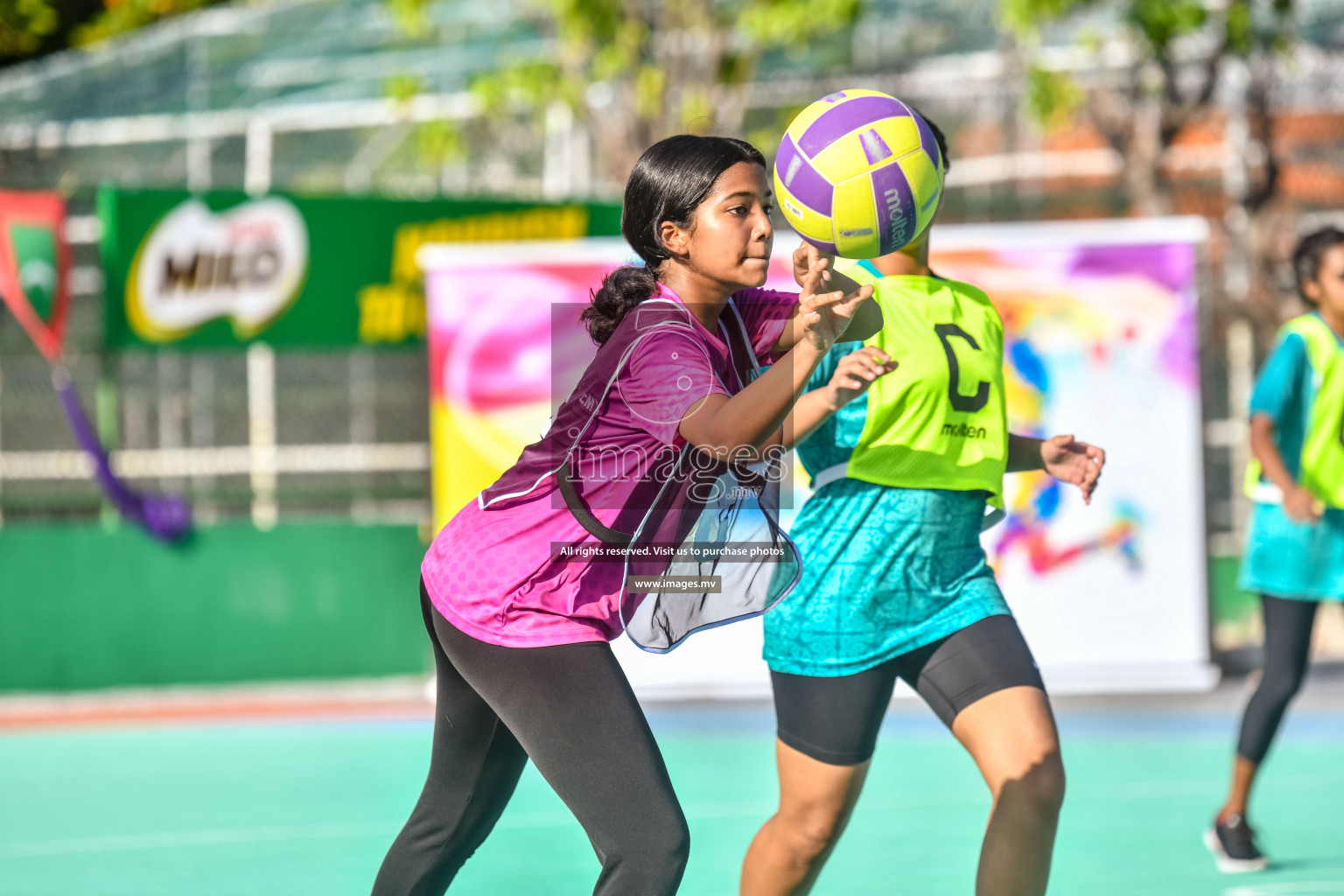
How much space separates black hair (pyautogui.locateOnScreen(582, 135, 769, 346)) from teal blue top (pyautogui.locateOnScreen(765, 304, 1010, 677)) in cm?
78

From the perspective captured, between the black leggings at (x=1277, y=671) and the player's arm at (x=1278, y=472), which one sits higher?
the player's arm at (x=1278, y=472)

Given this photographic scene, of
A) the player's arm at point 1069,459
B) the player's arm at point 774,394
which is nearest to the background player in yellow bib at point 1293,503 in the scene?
the player's arm at point 1069,459

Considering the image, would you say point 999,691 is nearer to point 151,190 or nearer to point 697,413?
point 697,413

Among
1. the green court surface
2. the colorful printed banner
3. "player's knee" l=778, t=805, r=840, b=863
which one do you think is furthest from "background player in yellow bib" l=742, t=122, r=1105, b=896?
the colorful printed banner

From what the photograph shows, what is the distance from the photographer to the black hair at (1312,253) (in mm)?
6336

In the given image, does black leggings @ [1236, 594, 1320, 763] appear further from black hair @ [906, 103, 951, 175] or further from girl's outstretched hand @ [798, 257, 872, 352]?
girl's outstretched hand @ [798, 257, 872, 352]

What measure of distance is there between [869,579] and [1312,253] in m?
3.09

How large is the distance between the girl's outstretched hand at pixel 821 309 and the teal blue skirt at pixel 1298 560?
362 cm

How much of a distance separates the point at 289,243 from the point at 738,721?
14.4 feet

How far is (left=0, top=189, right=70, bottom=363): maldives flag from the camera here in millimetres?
10914

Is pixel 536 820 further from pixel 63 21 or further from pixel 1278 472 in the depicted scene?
pixel 63 21

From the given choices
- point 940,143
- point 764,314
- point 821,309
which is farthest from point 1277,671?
point 821,309

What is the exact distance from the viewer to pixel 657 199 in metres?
3.54

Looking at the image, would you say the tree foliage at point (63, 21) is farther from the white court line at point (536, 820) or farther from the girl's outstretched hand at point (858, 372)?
the girl's outstretched hand at point (858, 372)
